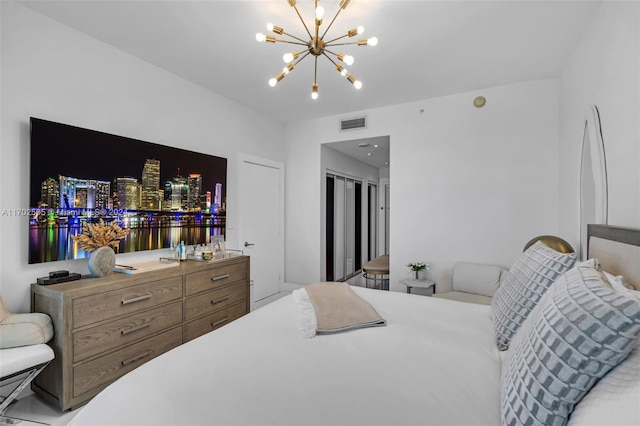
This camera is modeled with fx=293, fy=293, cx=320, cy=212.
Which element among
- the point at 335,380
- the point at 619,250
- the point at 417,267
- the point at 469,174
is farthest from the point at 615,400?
the point at 469,174

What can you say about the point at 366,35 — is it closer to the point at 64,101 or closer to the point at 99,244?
the point at 64,101

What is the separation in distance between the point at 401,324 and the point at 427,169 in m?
2.49

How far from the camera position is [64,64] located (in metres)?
2.20

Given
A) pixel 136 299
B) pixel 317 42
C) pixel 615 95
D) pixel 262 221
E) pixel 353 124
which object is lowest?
pixel 136 299

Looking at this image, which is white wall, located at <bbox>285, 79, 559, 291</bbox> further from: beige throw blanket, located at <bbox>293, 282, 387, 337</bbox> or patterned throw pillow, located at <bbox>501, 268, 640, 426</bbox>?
patterned throw pillow, located at <bbox>501, 268, 640, 426</bbox>

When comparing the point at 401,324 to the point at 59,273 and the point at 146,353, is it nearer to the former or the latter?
the point at 146,353

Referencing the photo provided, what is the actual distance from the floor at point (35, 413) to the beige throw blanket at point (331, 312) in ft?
5.26

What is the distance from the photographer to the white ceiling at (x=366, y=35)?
2.01 m

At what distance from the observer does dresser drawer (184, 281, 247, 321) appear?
8.60 ft

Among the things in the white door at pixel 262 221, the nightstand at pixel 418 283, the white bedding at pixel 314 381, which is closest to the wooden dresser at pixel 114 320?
the white bedding at pixel 314 381

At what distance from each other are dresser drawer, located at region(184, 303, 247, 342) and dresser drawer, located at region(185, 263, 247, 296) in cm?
27

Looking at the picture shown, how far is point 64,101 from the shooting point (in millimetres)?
2189

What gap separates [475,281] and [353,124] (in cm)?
253

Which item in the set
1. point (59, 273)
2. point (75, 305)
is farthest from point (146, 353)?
point (59, 273)
